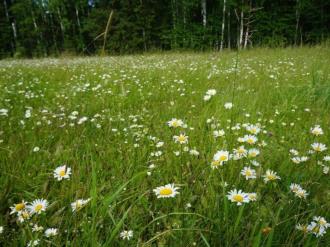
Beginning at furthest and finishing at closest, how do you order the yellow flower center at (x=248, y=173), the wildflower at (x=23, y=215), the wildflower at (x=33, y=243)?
1. the yellow flower center at (x=248, y=173)
2. the wildflower at (x=23, y=215)
3. the wildflower at (x=33, y=243)

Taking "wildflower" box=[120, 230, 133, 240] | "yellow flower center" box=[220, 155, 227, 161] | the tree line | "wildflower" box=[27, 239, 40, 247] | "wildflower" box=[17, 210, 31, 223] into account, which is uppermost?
the tree line

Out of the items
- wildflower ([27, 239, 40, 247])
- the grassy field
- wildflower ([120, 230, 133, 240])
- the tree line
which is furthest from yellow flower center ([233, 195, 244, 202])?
the tree line

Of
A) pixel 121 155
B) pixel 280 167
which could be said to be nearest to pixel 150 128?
pixel 121 155

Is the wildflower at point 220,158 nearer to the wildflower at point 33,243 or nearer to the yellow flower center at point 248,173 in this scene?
the yellow flower center at point 248,173

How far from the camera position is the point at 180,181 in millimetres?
1590

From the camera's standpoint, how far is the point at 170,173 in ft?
6.02

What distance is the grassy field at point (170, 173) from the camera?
47.7 inches

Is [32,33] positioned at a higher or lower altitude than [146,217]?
higher

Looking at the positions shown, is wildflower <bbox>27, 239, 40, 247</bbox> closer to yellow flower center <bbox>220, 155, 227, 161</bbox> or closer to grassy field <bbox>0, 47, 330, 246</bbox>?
grassy field <bbox>0, 47, 330, 246</bbox>

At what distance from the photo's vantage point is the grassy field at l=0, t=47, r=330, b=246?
1.21 m

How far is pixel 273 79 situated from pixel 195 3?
24.4m

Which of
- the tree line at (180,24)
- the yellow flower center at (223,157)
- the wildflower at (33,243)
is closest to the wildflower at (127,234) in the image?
the wildflower at (33,243)

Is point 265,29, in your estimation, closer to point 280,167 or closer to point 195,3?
point 195,3

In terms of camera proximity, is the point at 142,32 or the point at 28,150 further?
the point at 142,32
